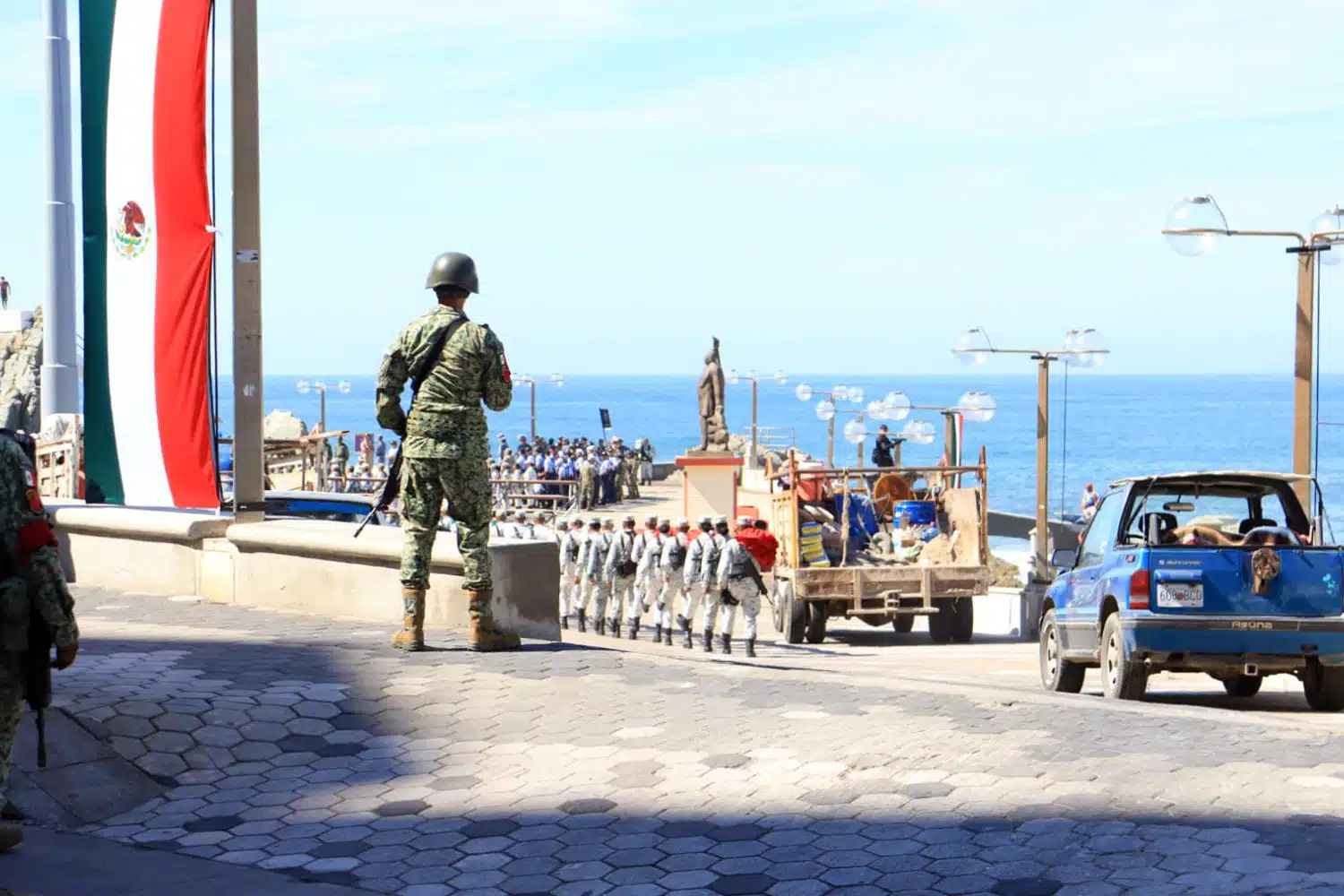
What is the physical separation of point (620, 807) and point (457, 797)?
66 cm

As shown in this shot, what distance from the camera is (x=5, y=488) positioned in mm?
5219

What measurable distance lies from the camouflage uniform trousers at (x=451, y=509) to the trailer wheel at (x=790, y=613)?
531 inches

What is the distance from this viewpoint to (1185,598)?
10.5m

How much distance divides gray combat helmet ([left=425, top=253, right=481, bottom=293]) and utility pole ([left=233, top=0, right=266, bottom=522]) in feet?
8.29

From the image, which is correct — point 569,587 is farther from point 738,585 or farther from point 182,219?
point 182,219

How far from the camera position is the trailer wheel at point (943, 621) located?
22781mm

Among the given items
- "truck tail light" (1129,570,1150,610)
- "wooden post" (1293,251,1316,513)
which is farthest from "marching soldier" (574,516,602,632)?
"truck tail light" (1129,570,1150,610)

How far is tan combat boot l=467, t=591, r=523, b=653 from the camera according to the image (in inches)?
349

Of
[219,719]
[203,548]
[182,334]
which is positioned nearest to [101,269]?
[182,334]

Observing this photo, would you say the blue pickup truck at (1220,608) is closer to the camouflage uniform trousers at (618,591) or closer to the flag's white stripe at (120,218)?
the flag's white stripe at (120,218)

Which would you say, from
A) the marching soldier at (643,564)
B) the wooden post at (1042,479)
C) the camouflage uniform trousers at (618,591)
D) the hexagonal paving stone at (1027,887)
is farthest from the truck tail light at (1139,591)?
the wooden post at (1042,479)

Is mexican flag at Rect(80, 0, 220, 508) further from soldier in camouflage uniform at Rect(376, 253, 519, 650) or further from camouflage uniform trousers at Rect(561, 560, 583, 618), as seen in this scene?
camouflage uniform trousers at Rect(561, 560, 583, 618)

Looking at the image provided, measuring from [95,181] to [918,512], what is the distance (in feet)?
49.3

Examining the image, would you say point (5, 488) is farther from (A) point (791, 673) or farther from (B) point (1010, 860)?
(A) point (791, 673)
